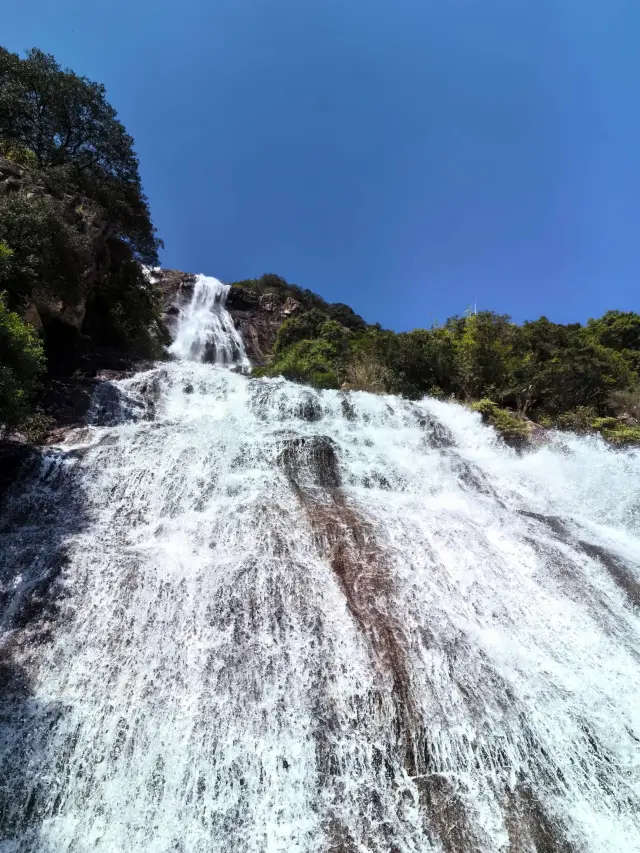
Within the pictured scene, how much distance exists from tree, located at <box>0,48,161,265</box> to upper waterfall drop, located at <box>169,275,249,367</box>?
10.7 metres

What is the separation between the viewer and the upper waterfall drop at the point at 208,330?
3291 centimetres

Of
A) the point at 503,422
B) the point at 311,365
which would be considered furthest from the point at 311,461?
the point at 311,365

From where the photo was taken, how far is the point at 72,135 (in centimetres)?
2020

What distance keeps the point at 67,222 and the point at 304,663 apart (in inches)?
674

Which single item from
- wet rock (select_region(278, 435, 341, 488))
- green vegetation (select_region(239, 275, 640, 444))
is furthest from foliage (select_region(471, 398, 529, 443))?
wet rock (select_region(278, 435, 341, 488))

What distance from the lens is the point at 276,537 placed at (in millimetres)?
8758

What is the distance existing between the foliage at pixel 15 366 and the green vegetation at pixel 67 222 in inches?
1.3

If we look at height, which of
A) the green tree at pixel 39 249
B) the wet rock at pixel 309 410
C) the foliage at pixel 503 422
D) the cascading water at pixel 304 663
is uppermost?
the green tree at pixel 39 249

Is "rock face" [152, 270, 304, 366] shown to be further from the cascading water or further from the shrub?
the cascading water

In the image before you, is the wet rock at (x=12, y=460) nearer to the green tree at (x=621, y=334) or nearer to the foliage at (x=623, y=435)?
the foliage at (x=623, y=435)

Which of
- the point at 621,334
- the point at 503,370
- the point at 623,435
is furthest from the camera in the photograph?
the point at 621,334

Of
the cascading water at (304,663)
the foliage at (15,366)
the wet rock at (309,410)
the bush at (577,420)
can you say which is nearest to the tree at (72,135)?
the foliage at (15,366)

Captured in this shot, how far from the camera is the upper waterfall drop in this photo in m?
32.9

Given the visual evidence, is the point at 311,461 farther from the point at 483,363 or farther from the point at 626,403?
the point at 626,403
